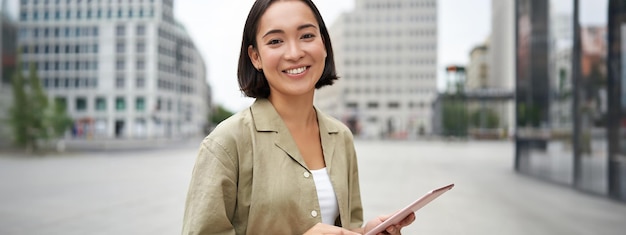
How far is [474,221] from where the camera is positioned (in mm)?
6832

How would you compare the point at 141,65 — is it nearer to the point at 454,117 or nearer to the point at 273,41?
the point at 454,117

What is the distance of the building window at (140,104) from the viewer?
62188 mm

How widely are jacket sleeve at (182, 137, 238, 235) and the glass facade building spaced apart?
365 inches

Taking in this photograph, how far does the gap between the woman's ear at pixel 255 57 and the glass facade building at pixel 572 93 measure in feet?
29.7

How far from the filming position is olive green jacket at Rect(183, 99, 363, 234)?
4.55 ft

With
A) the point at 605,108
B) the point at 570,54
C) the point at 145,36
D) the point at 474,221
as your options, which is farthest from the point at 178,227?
the point at 145,36

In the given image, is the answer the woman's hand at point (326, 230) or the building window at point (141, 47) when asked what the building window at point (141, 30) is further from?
the woman's hand at point (326, 230)

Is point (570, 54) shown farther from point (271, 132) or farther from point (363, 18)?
point (363, 18)

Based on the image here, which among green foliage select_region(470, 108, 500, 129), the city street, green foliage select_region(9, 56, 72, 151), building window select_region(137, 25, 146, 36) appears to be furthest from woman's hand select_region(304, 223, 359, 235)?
building window select_region(137, 25, 146, 36)

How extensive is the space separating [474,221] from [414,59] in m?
75.0

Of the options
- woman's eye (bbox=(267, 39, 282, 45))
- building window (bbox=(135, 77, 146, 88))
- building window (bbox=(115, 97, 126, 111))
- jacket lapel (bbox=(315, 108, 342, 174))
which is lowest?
jacket lapel (bbox=(315, 108, 342, 174))

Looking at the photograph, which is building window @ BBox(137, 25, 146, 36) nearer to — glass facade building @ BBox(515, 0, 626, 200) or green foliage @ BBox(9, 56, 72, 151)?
green foliage @ BBox(9, 56, 72, 151)

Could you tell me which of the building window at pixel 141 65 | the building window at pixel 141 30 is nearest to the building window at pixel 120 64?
the building window at pixel 141 65

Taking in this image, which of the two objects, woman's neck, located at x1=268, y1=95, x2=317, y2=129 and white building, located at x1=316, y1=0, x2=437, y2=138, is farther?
white building, located at x1=316, y1=0, x2=437, y2=138
